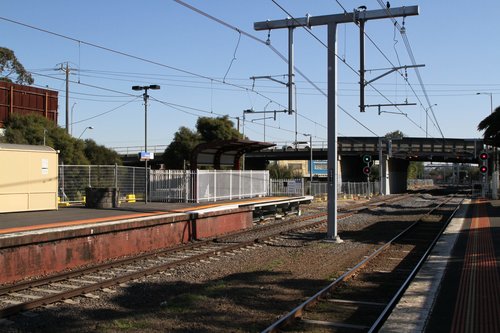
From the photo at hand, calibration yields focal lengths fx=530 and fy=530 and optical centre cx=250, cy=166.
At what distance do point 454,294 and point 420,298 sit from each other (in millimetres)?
692

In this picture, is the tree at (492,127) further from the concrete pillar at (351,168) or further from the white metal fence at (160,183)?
the concrete pillar at (351,168)

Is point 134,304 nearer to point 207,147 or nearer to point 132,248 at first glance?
point 132,248

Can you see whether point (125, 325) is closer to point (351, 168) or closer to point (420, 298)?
point (420, 298)

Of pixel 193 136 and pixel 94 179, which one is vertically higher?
pixel 193 136

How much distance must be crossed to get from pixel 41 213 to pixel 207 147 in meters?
10.5

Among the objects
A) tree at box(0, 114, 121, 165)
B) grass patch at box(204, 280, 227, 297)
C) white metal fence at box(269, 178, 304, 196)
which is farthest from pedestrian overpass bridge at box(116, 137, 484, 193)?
grass patch at box(204, 280, 227, 297)

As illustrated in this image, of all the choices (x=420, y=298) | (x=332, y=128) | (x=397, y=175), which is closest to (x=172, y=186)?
(x=332, y=128)

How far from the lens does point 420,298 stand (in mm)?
9172

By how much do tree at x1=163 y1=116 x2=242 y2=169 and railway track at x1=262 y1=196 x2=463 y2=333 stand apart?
52.1 m

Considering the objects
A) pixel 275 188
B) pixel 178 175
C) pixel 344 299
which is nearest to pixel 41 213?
pixel 178 175

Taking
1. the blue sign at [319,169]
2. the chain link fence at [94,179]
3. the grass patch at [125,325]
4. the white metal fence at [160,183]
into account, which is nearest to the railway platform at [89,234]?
the white metal fence at [160,183]

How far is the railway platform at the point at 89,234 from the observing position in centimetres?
1115

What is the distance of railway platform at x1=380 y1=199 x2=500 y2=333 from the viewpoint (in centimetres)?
746

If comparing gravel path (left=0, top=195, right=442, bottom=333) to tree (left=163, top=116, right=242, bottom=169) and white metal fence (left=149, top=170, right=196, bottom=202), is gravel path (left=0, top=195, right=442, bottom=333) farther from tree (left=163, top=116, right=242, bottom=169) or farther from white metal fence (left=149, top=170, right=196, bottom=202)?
tree (left=163, top=116, right=242, bottom=169)
